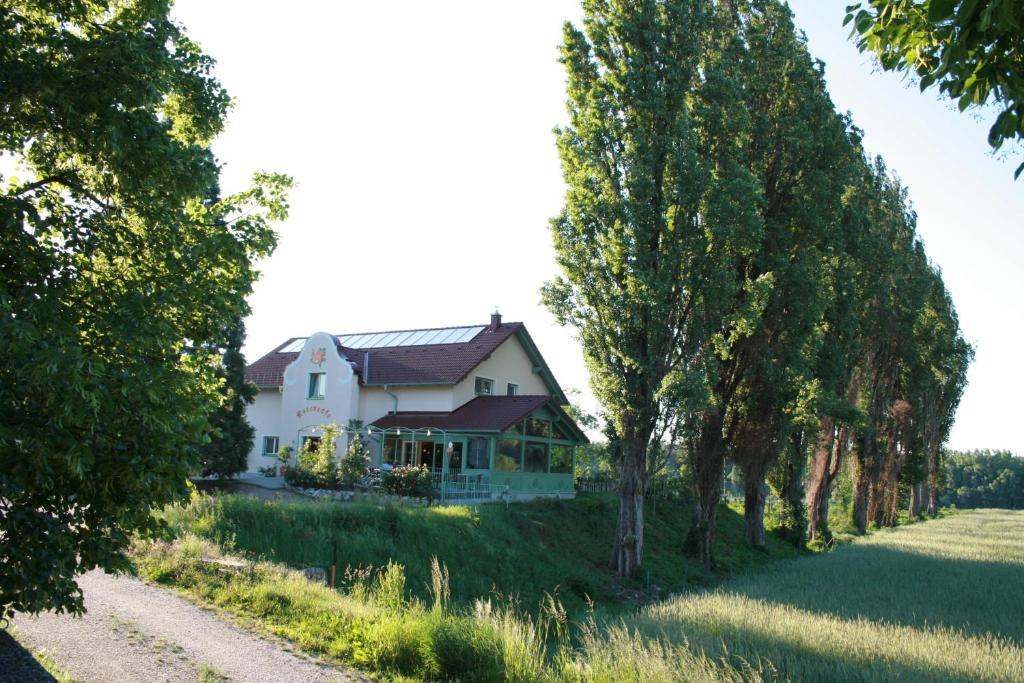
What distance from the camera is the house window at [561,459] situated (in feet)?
113

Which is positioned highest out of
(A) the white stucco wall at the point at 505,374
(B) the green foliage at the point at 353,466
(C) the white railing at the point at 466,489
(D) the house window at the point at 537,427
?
(A) the white stucco wall at the point at 505,374

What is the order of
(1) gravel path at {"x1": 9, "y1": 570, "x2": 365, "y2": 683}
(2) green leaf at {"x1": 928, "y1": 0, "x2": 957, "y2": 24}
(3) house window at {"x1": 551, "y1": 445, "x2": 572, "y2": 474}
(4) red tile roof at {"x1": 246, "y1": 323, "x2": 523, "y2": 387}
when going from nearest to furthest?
(2) green leaf at {"x1": 928, "y1": 0, "x2": 957, "y2": 24} < (1) gravel path at {"x1": 9, "y1": 570, "x2": 365, "y2": 683} < (4) red tile roof at {"x1": 246, "y1": 323, "x2": 523, "y2": 387} < (3) house window at {"x1": 551, "y1": 445, "x2": 572, "y2": 474}

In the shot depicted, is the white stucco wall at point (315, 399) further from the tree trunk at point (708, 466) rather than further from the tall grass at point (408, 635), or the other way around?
the tall grass at point (408, 635)

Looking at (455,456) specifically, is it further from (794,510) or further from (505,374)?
(794,510)

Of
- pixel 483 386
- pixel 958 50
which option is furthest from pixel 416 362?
pixel 958 50

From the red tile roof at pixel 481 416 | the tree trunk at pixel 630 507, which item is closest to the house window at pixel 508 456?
the red tile roof at pixel 481 416

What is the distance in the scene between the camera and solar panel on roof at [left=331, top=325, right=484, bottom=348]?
37.2m

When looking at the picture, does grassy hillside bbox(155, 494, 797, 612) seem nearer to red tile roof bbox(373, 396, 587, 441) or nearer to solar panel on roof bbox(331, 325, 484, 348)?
red tile roof bbox(373, 396, 587, 441)

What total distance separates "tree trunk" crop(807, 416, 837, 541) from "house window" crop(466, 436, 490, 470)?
1514 cm

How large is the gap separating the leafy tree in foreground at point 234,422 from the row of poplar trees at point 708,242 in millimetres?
13232

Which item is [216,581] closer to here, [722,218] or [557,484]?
[722,218]

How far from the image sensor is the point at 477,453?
102 ft

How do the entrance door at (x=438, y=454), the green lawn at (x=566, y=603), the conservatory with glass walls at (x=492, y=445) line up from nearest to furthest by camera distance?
the green lawn at (x=566, y=603), the conservatory with glass walls at (x=492, y=445), the entrance door at (x=438, y=454)

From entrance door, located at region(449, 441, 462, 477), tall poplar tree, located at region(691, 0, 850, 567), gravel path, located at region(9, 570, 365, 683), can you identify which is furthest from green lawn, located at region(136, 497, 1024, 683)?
entrance door, located at region(449, 441, 462, 477)
